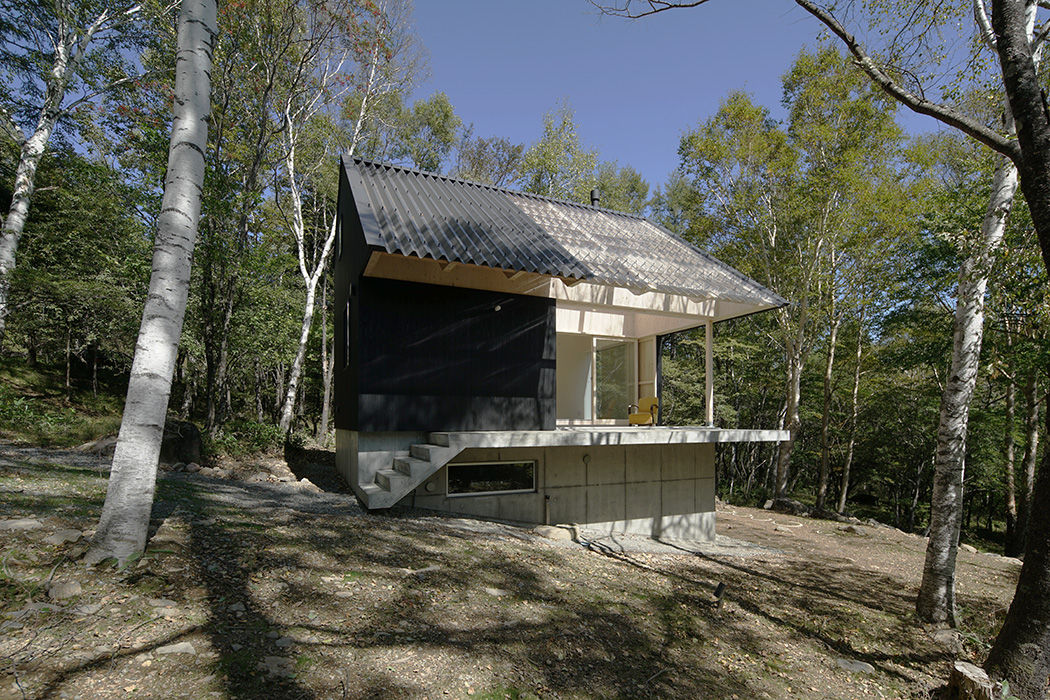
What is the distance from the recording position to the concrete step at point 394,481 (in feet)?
21.2

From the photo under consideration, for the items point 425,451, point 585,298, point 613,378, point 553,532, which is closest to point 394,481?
point 425,451

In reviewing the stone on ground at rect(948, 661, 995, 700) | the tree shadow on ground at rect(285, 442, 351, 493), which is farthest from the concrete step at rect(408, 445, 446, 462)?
the stone on ground at rect(948, 661, 995, 700)

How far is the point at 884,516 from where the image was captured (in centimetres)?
2522

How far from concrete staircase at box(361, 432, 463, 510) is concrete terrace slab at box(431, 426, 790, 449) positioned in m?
0.15

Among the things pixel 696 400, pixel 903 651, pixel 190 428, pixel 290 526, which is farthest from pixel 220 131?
pixel 696 400

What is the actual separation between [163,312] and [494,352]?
5.05 m

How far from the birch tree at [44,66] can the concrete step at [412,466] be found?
996cm

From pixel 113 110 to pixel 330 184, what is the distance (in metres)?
7.10

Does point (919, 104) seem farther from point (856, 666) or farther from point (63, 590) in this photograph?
point (63, 590)

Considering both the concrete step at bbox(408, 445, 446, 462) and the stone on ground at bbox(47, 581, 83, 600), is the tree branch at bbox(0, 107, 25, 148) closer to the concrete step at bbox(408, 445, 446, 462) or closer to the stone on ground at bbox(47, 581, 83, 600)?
the concrete step at bbox(408, 445, 446, 462)

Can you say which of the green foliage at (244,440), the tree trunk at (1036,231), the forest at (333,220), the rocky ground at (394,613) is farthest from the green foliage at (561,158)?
the tree trunk at (1036,231)

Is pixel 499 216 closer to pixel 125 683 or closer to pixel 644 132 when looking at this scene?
pixel 644 132

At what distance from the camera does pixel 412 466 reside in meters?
6.61

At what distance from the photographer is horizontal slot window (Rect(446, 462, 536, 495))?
7.95 m
